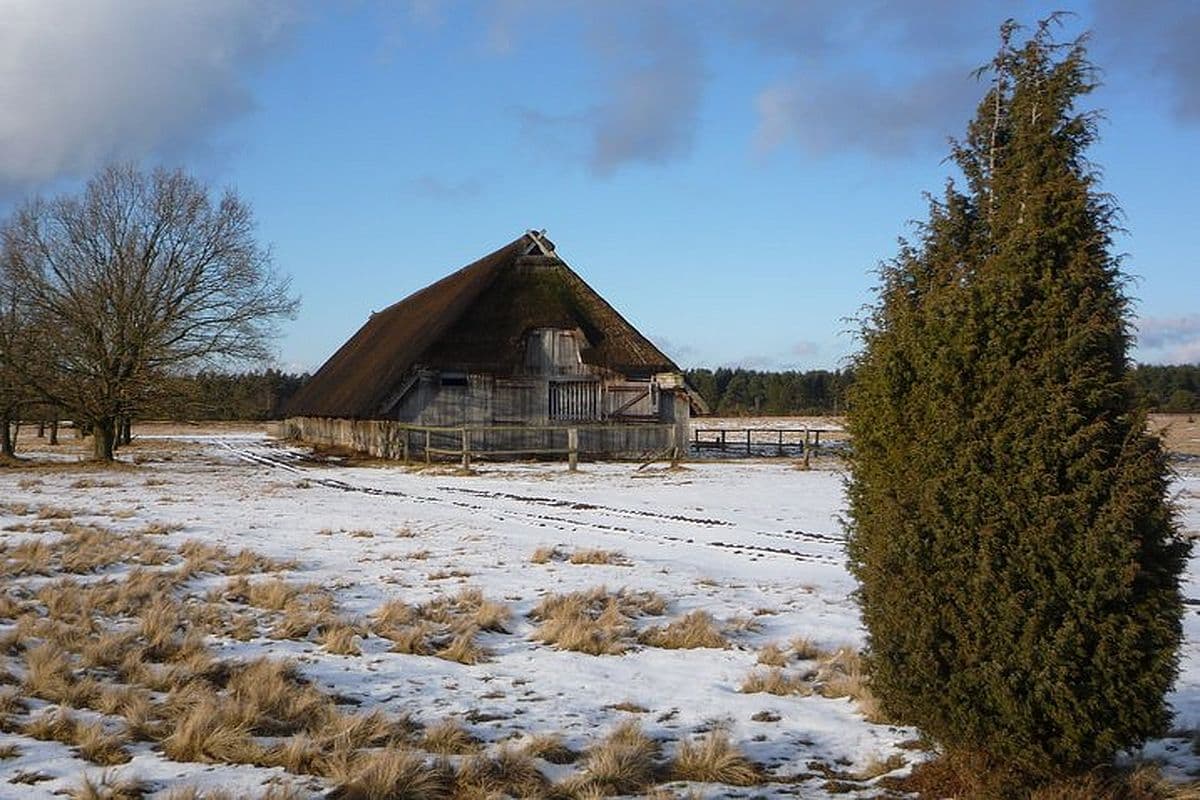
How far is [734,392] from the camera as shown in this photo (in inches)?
4584

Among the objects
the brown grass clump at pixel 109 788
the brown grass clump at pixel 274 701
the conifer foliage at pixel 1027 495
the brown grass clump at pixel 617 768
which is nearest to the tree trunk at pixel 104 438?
the brown grass clump at pixel 274 701

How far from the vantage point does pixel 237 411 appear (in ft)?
113

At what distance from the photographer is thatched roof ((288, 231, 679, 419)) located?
3384cm


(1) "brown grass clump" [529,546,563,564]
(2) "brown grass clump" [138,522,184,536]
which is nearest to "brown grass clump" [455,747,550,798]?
(1) "brown grass clump" [529,546,563,564]

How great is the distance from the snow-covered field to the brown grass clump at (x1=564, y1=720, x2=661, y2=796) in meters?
0.15

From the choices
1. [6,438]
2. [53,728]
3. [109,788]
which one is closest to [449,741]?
[109,788]

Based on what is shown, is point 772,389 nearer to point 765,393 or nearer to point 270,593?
point 765,393

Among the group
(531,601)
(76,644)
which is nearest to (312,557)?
(531,601)

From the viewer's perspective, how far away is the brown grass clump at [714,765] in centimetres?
564

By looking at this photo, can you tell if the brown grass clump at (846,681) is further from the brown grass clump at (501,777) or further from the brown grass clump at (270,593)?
the brown grass clump at (270,593)

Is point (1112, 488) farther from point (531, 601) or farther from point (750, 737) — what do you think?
point (531, 601)

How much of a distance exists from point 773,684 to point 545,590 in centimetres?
357

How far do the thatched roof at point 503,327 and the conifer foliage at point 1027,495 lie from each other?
28.7 meters

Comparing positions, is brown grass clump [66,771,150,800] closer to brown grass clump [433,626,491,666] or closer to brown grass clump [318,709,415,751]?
brown grass clump [318,709,415,751]
